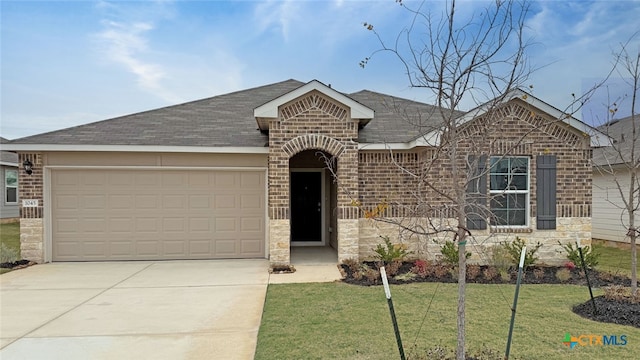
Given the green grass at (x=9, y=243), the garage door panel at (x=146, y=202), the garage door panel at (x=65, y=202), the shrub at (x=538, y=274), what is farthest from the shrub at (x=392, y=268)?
the green grass at (x=9, y=243)

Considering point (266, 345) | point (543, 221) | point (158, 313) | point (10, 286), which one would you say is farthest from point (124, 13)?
point (543, 221)

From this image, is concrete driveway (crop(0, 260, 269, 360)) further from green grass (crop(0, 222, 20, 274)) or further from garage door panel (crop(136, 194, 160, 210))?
garage door panel (crop(136, 194, 160, 210))

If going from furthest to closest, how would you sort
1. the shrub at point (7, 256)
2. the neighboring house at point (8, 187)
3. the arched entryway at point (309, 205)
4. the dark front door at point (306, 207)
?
the neighboring house at point (8, 187)
the dark front door at point (306, 207)
the arched entryway at point (309, 205)
the shrub at point (7, 256)

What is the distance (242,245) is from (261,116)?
11.8 feet

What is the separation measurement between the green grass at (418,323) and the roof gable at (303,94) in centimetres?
383

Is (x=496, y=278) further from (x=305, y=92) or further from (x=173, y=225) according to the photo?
(x=173, y=225)

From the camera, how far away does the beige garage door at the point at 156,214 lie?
9875 millimetres

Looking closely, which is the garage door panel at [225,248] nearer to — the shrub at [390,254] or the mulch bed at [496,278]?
the mulch bed at [496,278]

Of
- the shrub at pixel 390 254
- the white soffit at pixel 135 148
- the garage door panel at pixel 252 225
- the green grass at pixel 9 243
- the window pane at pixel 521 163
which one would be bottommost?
the green grass at pixel 9 243

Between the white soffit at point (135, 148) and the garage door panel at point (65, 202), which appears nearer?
the white soffit at point (135, 148)

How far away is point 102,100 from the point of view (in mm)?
17812

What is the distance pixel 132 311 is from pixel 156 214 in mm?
4513

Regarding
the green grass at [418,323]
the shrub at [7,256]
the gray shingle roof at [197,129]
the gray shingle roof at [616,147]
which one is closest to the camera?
the green grass at [418,323]

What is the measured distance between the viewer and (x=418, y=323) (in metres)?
5.17
